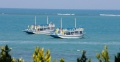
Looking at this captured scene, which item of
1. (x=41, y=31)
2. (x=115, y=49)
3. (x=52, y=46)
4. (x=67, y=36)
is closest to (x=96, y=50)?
(x=115, y=49)

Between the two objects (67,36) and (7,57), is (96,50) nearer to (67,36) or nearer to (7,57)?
(67,36)

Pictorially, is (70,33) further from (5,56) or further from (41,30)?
(5,56)

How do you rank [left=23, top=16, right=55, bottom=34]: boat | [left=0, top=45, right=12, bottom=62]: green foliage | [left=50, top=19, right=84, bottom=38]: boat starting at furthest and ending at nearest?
1. [left=23, top=16, right=55, bottom=34]: boat
2. [left=50, top=19, right=84, bottom=38]: boat
3. [left=0, top=45, right=12, bottom=62]: green foliage

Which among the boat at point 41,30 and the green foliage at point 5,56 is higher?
the boat at point 41,30

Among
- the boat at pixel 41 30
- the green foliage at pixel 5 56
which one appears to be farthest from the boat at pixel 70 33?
A: the green foliage at pixel 5 56

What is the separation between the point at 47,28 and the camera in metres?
73.1

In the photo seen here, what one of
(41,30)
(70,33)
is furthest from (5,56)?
(41,30)

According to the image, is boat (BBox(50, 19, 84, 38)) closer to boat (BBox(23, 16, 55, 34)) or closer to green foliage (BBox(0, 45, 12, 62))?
boat (BBox(23, 16, 55, 34))

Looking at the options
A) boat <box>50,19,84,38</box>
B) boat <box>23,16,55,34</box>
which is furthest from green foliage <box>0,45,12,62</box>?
boat <box>23,16,55,34</box>

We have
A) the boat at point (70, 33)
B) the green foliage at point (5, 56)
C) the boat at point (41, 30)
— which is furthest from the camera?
the boat at point (41, 30)

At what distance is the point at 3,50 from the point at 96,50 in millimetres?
32064

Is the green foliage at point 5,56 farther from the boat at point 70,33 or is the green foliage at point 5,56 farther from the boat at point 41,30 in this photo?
the boat at point 41,30

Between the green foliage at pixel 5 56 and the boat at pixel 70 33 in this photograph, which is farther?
the boat at pixel 70 33

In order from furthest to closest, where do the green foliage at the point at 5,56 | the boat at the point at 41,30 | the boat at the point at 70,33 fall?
the boat at the point at 41,30
the boat at the point at 70,33
the green foliage at the point at 5,56
